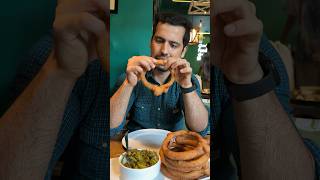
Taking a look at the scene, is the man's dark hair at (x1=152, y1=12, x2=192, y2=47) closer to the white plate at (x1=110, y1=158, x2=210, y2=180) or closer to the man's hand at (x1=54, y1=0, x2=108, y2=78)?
the man's hand at (x1=54, y1=0, x2=108, y2=78)

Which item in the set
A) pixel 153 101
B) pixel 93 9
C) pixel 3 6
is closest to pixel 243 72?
pixel 153 101

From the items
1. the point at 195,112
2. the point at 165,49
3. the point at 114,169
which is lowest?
the point at 114,169

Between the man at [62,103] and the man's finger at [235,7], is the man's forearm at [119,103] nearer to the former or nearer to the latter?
the man at [62,103]

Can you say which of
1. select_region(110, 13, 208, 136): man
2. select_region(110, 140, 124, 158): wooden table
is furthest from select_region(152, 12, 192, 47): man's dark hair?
select_region(110, 140, 124, 158): wooden table

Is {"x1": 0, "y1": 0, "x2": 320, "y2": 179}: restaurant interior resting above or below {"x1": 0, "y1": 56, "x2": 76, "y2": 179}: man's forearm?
above

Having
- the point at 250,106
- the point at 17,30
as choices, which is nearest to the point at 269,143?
the point at 250,106

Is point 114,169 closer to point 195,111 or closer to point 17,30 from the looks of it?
point 195,111
